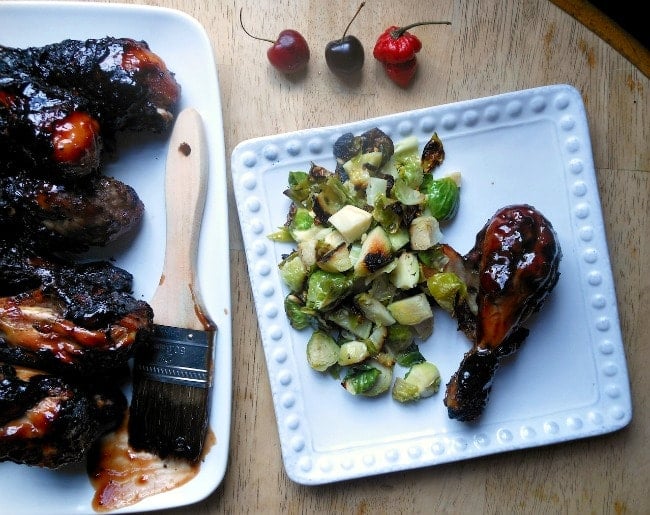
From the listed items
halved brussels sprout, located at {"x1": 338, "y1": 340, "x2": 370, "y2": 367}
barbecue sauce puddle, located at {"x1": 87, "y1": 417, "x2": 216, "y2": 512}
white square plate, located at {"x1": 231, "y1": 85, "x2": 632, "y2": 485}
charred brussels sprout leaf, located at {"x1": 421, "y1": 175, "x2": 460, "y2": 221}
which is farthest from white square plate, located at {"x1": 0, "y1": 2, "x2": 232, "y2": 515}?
charred brussels sprout leaf, located at {"x1": 421, "y1": 175, "x2": 460, "y2": 221}

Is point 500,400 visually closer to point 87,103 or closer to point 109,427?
point 109,427

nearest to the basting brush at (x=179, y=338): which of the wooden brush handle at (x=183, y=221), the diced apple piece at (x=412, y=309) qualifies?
the wooden brush handle at (x=183, y=221)

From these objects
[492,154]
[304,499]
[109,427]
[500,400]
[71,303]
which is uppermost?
[492,154]

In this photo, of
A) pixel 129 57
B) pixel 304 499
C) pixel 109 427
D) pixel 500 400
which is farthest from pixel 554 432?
pixel 129 57

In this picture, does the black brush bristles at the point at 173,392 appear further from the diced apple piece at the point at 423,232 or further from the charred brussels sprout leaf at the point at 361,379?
the diced apple piece at the point at 423,232

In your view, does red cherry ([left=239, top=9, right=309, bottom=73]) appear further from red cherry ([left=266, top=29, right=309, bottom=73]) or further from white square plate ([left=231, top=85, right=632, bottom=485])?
white square plate ([left=231, top=85, right=632, bottom=485])

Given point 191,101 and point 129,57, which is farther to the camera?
point 191,101

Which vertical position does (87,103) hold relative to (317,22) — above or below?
below
